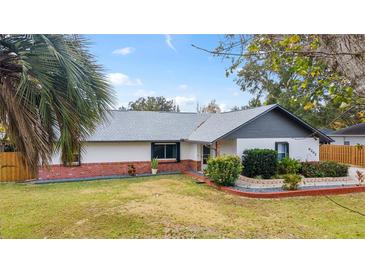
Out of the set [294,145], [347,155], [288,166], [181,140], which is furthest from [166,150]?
[347,155]

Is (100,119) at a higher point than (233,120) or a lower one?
lower

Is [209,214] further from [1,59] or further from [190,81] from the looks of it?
[1,59]

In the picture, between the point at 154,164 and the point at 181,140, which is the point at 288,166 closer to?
the point at 181,140

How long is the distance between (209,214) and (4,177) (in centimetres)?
988

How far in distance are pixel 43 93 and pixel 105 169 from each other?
8625 millimetres

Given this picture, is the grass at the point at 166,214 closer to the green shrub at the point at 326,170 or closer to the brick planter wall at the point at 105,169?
the brick planter wall at the point at 105,169

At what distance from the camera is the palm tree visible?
3.95 metres

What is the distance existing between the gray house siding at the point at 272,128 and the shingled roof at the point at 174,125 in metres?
0.29

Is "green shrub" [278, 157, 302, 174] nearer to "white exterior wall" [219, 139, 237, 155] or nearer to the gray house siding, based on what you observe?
the gray house siding

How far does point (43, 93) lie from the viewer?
3963 millimetres

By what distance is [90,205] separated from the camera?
23.6 ft

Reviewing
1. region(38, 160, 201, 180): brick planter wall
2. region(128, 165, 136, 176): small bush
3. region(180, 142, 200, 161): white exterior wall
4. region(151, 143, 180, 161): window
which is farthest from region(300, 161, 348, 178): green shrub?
region(128, 165, 136, 176): small bush
